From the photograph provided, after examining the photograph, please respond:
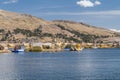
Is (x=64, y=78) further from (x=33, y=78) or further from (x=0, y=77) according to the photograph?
(x=0, y=77)

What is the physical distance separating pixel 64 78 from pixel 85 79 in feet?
15.7

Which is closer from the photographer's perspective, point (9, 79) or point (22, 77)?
point (9, 79)

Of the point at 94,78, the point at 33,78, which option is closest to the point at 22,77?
the point at 33,78

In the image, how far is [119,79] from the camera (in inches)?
3536

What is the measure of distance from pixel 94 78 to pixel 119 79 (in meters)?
5.64

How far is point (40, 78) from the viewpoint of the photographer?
92.5 m

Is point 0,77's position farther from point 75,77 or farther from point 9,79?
point 75,77

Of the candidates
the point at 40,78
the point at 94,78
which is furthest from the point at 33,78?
the point at 94,78

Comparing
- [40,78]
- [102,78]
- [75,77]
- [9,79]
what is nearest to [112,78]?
[102,78]

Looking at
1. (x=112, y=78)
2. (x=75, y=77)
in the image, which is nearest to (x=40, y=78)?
(x=75, y=77)

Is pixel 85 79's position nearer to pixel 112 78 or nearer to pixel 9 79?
pixel 112 78

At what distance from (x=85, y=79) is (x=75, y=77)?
4952mm

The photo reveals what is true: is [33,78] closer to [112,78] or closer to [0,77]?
[0,77]

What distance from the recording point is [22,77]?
95250mm
